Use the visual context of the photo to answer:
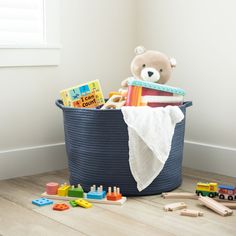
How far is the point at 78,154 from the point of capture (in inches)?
77.8

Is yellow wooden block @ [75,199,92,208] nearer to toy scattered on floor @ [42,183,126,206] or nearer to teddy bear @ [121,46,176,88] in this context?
toy scattered on floor @ [42,183,126,206]

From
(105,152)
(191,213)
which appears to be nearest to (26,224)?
(105,152)

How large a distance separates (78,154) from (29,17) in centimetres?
70

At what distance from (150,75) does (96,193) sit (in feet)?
1.70

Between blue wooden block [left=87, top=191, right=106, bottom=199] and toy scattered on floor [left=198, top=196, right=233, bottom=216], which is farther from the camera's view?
blue wooden block [left=87, top=191, right=106, bottom=199]

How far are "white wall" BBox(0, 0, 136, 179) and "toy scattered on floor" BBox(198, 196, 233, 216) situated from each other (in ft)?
2.83

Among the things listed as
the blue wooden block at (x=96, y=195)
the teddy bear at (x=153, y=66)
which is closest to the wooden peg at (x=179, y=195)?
the blue wooden block at (x=96, y=195)

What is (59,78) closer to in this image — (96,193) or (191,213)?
(96,193)

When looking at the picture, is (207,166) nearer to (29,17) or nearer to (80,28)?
(80,28)

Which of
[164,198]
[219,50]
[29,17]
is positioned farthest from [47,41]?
[164,198]

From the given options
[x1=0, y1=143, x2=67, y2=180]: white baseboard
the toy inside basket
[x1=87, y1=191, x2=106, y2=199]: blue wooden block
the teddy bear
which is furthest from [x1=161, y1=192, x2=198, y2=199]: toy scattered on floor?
[x1=0, y1=143, x2=67, y2=180]: white baseboard

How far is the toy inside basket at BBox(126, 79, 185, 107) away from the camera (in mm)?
1908

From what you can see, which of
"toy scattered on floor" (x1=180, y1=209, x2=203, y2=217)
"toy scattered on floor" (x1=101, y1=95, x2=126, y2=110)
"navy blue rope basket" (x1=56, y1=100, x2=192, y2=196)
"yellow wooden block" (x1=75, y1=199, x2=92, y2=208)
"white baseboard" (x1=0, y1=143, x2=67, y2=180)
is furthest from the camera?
"white baseboard" (x1=0, y1=143, x2=67, y2=180)

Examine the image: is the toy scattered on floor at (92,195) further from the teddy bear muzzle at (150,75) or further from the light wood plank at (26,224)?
the teddy bear muzzle at (150,75)
